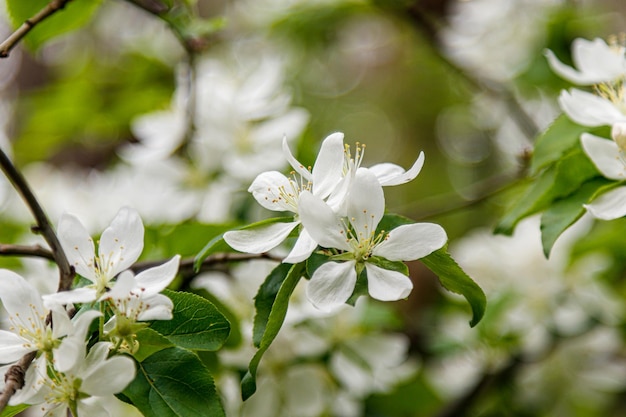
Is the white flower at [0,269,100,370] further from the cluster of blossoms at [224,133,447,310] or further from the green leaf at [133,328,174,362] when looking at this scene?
the cluster of blossoms at [224,133,447,310]

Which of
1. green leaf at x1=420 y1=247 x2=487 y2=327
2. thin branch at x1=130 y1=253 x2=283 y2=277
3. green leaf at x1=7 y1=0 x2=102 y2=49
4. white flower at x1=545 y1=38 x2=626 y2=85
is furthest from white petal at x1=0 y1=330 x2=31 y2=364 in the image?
white flower at x1=545 y1=38 x2=626 y2=85

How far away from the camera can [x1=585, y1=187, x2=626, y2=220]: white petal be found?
82cm

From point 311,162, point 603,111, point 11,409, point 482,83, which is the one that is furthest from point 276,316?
point 482,83

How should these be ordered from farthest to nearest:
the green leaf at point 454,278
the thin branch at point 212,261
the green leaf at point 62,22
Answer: the green leaf at point 62,22 < the thin branch at point 212,261 < the green leaf at point 454,278

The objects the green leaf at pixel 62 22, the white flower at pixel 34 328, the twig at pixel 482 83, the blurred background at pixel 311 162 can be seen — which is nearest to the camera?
the white flower at pixel 34 328

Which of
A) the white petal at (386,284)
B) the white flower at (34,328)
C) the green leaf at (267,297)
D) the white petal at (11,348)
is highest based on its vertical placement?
the white flower at (34,328)

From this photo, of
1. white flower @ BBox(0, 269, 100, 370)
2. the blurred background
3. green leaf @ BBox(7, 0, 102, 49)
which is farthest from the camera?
the blurred background

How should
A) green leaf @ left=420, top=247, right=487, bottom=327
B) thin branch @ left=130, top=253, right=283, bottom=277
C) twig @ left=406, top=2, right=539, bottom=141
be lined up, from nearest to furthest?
green leaf @ left=420, top=247, right=487, bottom=327 → thin branch @ left=130, top=253, right=283, bottom=277 → twig @ left=406, top=2, right=539, bottom=141

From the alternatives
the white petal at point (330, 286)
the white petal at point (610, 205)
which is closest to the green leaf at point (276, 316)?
the white petal at point (330, 286)

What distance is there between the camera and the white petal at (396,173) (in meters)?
0.75

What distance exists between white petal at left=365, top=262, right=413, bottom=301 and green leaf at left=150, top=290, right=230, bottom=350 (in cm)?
16

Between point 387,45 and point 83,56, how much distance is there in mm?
1446

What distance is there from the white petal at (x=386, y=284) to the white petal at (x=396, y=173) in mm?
95

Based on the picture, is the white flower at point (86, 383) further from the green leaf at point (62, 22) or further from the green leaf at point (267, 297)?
the green leaf at point (62, 22)
